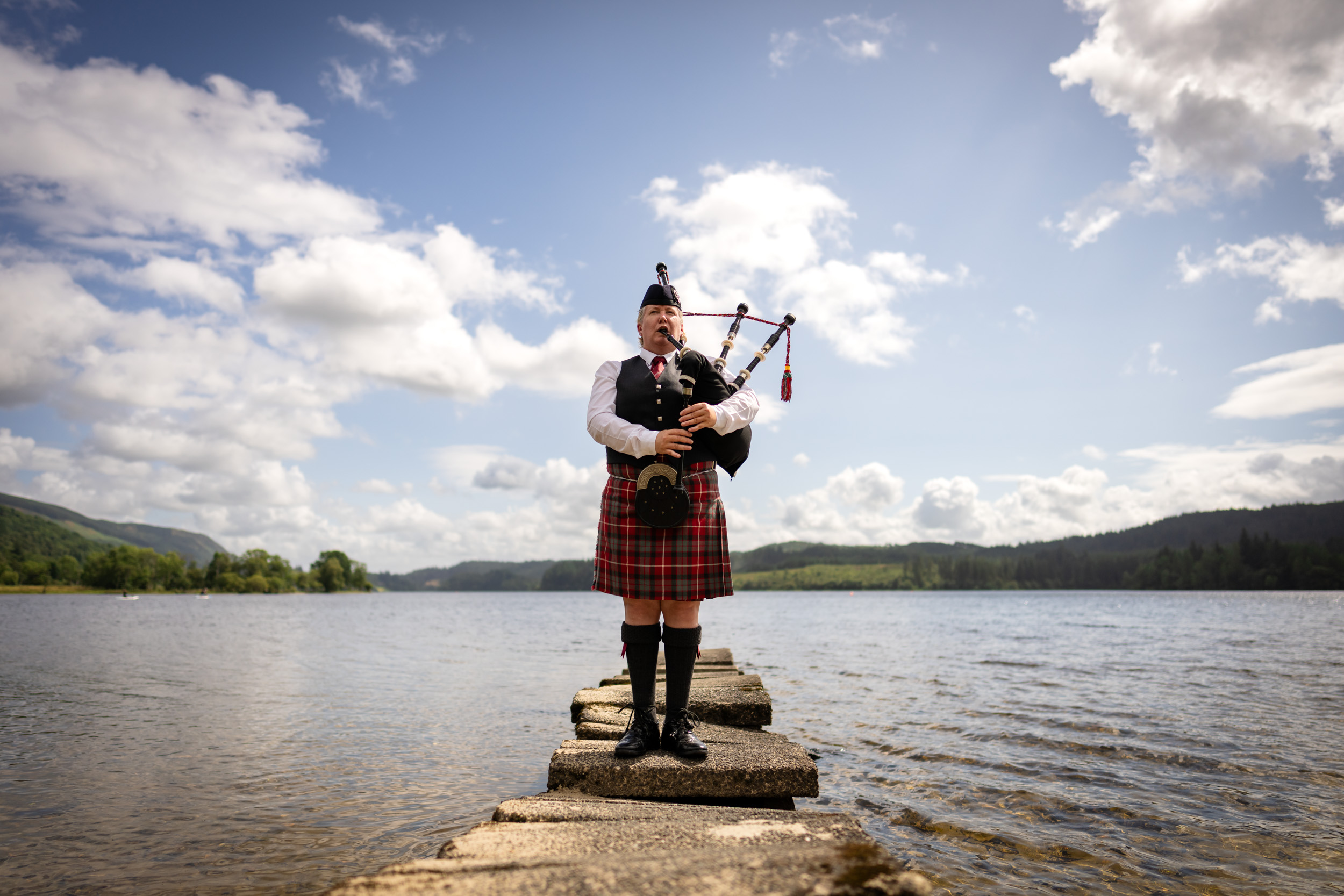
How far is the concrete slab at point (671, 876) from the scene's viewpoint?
186cm

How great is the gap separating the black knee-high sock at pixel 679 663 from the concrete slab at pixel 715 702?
116 cm

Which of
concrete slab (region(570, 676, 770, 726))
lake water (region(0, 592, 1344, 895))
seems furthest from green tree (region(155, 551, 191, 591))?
concrete slab (region(570, 676, 770, 726))

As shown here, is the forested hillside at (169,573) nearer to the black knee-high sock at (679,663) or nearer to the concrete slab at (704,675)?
the concrete slab at (704,675)

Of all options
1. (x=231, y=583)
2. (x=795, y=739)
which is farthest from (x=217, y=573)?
(x=795, y=739)

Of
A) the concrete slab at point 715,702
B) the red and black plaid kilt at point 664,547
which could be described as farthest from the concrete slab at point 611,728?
the red and black plaid kilt at point 664,547

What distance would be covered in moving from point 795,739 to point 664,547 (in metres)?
7.00

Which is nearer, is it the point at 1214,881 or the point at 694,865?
the point at 694,865

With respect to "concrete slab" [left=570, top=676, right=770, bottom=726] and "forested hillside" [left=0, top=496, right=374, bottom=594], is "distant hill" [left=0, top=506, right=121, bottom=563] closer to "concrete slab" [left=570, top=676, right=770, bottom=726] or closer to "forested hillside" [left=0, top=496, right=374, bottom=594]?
"forested hillside" [left=0, top=496, right=374, bottom=594]

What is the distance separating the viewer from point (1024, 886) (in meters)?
4.74

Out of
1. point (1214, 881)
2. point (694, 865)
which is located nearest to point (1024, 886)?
point (1214, 881)

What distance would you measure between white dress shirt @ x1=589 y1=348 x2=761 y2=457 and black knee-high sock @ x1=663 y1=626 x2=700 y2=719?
1.13 m

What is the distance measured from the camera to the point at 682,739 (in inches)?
163

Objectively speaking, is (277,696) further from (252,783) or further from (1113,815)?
(1113,815)

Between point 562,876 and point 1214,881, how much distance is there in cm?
517
